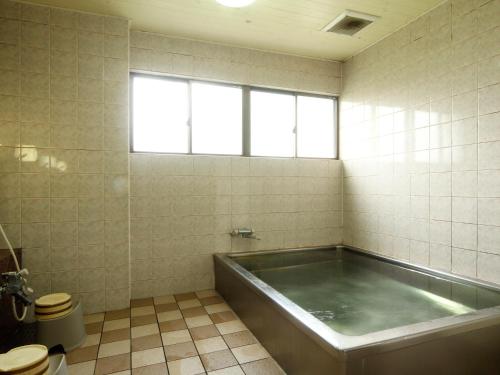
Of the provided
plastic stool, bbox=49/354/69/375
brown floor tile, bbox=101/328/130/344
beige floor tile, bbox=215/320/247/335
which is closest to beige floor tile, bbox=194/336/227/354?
beige floor tile, bbox=215/320/247/335

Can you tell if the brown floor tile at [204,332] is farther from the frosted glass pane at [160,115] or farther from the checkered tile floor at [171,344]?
the frosted glass pane at [160,115]

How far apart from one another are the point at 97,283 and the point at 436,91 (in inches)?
134

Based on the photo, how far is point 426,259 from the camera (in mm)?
2713

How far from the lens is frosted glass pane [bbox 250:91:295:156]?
350 cm

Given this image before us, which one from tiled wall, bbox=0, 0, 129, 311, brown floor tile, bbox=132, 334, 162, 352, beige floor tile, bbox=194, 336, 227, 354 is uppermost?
tiled wall, bbox=0, 0, 129, 311

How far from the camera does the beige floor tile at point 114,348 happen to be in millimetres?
1997

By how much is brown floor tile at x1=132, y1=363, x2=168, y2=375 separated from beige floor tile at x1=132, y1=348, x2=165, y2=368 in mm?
37

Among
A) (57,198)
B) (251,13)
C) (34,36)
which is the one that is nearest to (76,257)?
(57,198)

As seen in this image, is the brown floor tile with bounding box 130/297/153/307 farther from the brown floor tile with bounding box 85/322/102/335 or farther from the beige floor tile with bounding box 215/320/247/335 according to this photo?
the beige floor tile with bounding box 215/320/247/335

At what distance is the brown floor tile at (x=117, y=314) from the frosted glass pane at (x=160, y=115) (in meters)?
1.54

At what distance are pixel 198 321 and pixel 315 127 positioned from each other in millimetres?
2627

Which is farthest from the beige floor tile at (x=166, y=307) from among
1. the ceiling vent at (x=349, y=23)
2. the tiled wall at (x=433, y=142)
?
the ceiling vent at (x=349, y=23)

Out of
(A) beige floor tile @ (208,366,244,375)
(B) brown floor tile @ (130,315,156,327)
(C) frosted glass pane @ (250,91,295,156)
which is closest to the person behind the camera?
(A) beige floor tile @ (208,366,244,375)

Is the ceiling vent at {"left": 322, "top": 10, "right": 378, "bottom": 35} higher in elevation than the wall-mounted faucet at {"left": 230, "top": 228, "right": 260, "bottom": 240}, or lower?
higher
